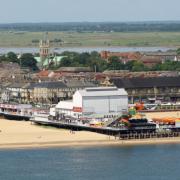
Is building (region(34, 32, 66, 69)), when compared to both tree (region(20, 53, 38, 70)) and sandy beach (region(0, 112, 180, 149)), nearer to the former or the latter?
tree (region(20, 53, 38, 70))

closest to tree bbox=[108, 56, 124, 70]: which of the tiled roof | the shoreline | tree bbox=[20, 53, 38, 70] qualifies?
tree bbox=[20, 53, 38, 70]

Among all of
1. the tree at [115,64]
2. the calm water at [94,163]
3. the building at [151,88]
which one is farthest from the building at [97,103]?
the tree at [115,64]

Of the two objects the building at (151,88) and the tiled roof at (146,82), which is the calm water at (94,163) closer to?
the building at (151,88)

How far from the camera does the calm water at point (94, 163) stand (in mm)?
34656

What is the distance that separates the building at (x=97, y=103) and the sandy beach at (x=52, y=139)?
8.08 feet

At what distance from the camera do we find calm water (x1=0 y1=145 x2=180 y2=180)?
34.7 m

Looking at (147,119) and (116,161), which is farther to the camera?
(147,119)

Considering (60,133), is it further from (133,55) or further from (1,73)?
(133,55)

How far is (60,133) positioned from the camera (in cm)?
4388

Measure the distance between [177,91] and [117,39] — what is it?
7852 cm

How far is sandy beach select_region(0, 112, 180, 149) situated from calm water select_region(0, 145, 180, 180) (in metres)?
1.08

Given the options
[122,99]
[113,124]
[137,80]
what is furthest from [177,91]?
[113,124]

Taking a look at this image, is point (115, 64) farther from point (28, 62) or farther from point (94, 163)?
point (94, 163)

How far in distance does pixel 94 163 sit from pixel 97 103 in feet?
37.4
